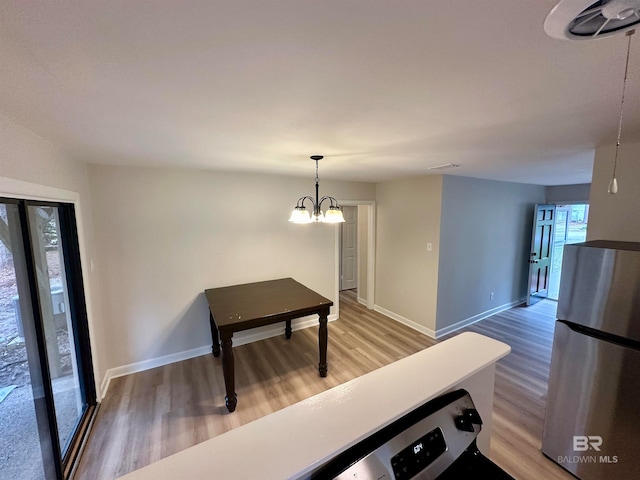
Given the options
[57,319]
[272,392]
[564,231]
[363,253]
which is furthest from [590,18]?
[564,231]

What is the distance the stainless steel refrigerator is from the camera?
4.89 ft

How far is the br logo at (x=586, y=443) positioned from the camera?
65.4 inches

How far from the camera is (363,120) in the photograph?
1.42 meters

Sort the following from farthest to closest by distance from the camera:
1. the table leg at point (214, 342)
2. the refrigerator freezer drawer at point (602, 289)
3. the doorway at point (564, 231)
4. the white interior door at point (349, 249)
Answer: the white interior door at point (349, 249) → the doorway at point (564, 231) → the table leg at point (214, 342) → the refrigerator freezer drawer at point (602, 289)

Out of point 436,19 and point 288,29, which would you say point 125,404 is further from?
point 436,19

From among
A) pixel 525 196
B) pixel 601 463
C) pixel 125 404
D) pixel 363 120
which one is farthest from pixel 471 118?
pixel 525 196

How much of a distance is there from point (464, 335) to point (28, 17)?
1927mm

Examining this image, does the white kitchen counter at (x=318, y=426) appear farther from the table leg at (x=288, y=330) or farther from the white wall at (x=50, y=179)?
the table leg at (x=288, y=330)

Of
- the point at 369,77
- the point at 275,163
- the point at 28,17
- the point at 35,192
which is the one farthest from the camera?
the point at 275,163

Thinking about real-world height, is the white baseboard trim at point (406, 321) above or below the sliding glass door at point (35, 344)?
below

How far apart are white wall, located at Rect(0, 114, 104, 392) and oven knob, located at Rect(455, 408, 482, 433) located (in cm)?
216

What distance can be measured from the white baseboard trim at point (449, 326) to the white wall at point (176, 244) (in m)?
1.93

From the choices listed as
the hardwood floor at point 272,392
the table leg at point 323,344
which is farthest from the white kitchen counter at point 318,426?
the table leg at point 323,344

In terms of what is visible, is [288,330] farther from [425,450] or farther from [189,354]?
[425,450]
